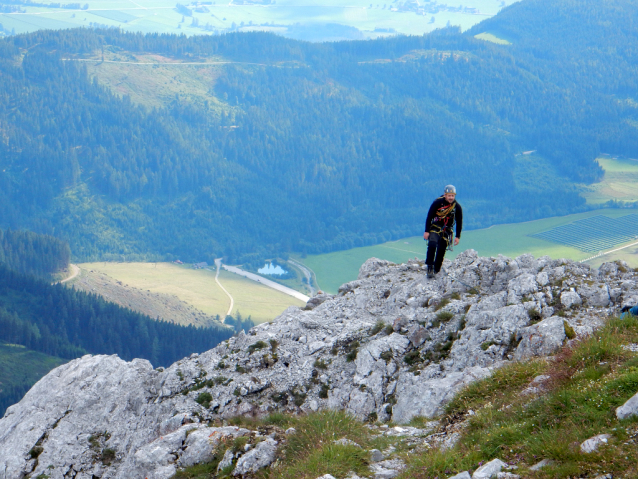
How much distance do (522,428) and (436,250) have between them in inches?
724

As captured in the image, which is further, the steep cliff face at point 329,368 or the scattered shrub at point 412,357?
the scattered shrub at point 412,357

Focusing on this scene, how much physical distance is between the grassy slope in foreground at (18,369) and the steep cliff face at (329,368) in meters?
124

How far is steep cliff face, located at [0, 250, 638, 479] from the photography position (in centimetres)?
2564

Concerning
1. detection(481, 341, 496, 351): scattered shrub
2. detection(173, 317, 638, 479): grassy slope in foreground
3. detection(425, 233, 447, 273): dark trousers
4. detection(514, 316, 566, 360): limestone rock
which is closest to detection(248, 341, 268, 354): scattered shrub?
detection(173, 317, 638, 479): grassy slope in foreground

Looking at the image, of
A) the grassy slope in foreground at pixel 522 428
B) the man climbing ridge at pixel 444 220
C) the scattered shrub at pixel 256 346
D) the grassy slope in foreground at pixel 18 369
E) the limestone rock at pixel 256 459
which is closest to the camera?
the grassy slope in foreground at pixel 522 428

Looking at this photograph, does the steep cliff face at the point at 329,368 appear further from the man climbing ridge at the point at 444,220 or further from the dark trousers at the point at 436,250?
the man climbing ridge at the point at 444,220

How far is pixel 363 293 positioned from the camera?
38250mm

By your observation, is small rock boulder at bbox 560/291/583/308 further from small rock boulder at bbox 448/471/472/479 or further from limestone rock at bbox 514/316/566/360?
small rock boulder at bbox 448/471/472/479

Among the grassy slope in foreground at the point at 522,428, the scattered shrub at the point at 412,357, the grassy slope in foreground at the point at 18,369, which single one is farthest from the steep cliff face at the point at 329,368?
the grassy slope in foreground at the point at 18,369

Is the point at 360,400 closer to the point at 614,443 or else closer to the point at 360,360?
the point at 360,360

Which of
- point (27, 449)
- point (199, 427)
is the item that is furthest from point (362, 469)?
point (27, 449)

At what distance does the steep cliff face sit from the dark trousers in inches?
40.0

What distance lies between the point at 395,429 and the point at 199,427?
8.67 metres

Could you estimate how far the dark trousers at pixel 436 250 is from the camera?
3162cm
